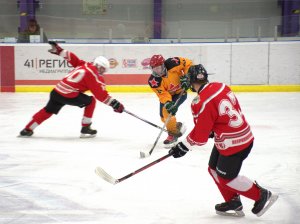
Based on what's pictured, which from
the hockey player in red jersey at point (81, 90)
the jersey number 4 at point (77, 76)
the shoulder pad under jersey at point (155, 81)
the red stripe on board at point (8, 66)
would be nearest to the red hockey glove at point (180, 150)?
the shoulder pad under jersey at point (155, 81)

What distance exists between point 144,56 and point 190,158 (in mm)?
5574

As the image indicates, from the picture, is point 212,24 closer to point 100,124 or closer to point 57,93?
point 100,124

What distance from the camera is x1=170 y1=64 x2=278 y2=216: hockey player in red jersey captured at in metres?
2.83

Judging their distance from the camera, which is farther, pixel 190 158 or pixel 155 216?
pixel 190 158

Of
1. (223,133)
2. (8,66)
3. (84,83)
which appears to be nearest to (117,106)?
(84,83)

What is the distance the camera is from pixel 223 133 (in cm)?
290

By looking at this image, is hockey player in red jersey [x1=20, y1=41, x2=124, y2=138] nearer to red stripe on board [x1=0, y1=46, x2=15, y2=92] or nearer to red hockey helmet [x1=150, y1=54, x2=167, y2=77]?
red hockey helmet [x1=150, y1=54, x2=167, y2=77]

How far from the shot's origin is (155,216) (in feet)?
10.2

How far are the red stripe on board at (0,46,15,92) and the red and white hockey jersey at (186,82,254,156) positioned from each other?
7683 millimetres

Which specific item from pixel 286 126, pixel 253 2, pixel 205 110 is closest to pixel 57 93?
pixel 286 126

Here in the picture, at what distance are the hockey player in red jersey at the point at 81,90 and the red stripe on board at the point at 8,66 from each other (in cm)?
441

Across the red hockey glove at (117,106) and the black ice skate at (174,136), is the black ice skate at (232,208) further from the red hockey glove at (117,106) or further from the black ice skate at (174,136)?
the red hockey glove at (117,106)

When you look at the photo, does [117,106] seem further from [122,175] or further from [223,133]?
[223,133]

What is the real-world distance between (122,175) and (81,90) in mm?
1811
